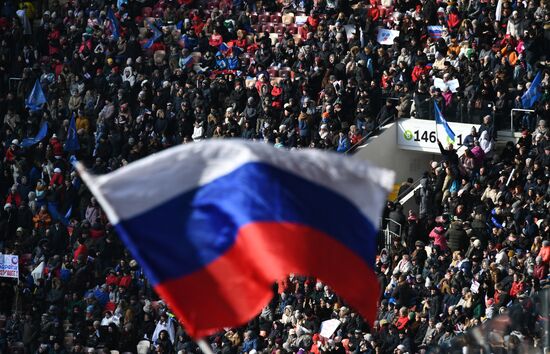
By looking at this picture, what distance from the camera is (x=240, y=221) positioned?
10.4 m

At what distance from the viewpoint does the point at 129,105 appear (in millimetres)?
35094

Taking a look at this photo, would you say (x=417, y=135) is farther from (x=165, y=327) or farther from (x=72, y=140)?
(x=72, y=140)

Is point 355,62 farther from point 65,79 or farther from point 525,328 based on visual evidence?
point 525,328

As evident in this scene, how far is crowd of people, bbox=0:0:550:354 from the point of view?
25.2m

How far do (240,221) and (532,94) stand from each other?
1967 centimetres

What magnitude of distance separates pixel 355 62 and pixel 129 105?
18.5 ft

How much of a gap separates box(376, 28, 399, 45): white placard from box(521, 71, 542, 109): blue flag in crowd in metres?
4.99

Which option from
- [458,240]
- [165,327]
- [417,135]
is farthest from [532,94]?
[165,327]

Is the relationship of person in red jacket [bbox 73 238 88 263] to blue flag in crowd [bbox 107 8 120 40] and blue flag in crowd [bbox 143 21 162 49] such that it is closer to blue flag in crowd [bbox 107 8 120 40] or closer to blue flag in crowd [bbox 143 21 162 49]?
blue flag in crowd [bbox 143 21 162 49]

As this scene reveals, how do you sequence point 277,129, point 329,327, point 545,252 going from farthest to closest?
point 277,129, point 329,327, point 545,252

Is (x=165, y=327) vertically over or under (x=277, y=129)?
under

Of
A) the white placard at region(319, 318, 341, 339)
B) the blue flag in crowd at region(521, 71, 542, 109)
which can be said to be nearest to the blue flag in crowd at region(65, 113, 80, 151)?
the blue flag in crowd at region(521, 71, 542, 109)

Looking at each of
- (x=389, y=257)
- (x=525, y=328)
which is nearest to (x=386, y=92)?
(x=389, y=257)

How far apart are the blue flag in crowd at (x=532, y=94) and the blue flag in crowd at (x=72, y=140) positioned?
1063 centimetres
